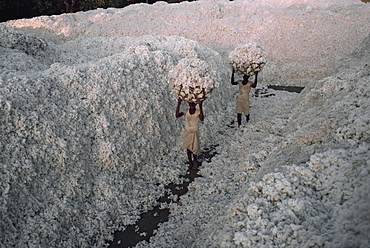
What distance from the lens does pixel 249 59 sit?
19.2 feet

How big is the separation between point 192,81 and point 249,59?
6.89ft

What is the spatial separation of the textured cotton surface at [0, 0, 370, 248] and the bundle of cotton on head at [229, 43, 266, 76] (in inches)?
47.5

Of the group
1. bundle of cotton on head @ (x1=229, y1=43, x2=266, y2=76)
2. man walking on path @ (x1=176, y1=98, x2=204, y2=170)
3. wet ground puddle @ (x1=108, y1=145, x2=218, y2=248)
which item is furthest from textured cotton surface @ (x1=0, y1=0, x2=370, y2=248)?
bundle of cotton on head @ (x1=229, y1=43, x2=266, y2=76)

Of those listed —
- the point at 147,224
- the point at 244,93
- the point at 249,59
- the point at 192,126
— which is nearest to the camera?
the point at 147,224

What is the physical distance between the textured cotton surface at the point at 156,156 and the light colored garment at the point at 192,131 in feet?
1.51

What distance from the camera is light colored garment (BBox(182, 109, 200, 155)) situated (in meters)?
4.59

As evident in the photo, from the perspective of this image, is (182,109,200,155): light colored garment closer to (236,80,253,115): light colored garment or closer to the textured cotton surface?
the textured cotton surface

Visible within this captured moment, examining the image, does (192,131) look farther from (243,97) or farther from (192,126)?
(243,97)

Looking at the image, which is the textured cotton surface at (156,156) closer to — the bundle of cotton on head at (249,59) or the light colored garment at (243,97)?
the light colored garment at (243,97)

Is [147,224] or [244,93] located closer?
[147,224]

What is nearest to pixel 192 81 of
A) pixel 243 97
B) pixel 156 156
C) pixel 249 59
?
pixel 156 156

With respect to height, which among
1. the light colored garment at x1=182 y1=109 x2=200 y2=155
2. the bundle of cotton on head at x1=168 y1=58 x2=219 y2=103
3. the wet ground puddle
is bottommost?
the wet ground puddle

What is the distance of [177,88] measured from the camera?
4406 mm

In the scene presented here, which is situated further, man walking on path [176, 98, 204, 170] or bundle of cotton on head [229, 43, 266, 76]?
bundle of cotton on head [229, 43, 266, 76]
